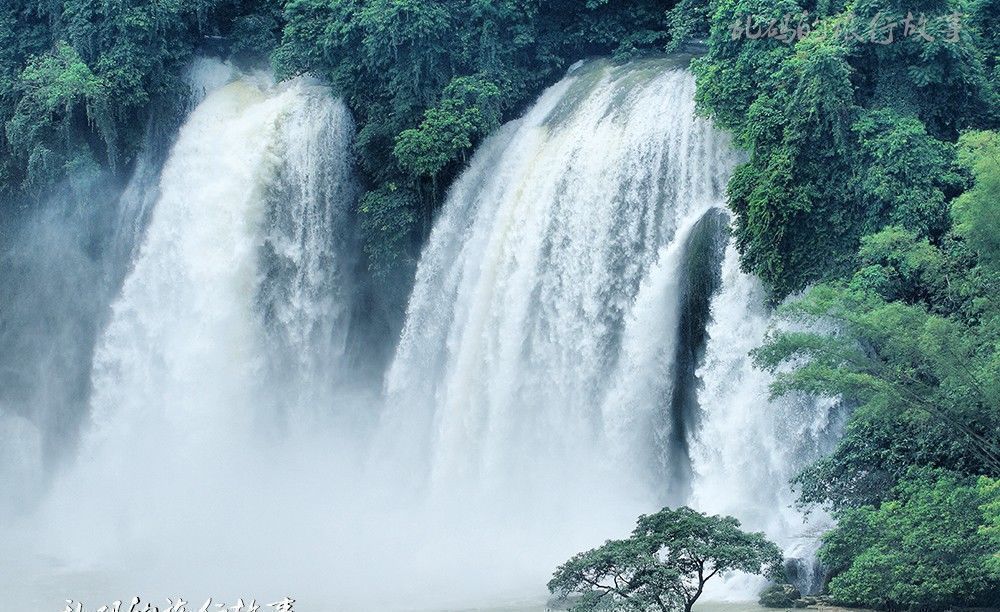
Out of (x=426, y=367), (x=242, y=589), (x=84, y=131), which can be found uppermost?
(x=84, y=131)

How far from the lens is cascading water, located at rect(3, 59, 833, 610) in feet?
104

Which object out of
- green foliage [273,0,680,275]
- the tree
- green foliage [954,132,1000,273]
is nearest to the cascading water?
green foliage [273,0,680,275]

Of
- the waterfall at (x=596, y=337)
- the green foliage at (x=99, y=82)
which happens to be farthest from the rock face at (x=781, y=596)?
the green foliage at (x=99, y=82)

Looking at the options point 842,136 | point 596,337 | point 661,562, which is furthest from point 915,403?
point 596,337

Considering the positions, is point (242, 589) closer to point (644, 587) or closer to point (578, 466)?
point (578, 466)

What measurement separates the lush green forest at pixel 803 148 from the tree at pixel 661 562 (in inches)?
69.8

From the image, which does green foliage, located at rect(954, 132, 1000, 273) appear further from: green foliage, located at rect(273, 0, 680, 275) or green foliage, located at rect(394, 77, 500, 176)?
green foliage, located at rect(394, 77, 500, 176)

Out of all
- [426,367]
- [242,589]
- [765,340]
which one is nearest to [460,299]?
[426,367]

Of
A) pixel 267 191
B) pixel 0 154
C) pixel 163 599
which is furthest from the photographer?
pixel 0 154

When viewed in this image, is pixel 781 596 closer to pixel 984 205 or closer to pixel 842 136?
pixel 984 205

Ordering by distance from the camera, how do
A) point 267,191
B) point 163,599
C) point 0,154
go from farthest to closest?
point 0,154
point 267,191
point 163,599

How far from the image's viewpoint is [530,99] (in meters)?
37.8

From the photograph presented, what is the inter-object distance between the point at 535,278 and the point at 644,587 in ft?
35.7

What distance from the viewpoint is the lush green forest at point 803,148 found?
83.0 feet
